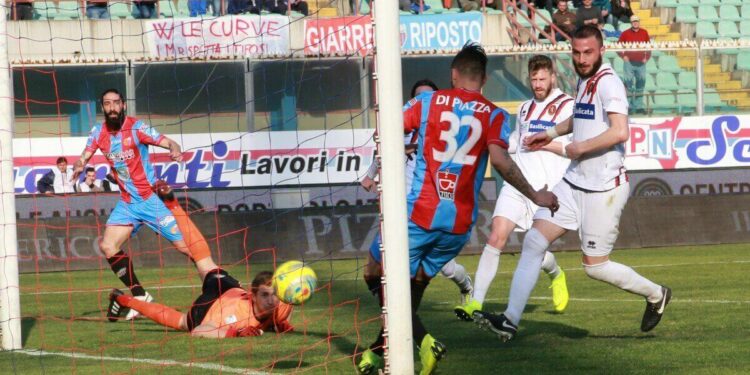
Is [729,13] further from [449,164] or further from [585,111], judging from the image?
[449,164]

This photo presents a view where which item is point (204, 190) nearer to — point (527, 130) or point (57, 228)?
point (57, 228)

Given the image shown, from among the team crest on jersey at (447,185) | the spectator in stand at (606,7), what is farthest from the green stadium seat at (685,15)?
the team crest on jersey at (447,185)

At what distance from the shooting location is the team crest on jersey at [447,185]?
7.74m

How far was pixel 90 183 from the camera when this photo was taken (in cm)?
2128

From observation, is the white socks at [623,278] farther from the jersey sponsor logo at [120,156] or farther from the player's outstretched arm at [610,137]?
the jersey sponsor logo at [120,156]

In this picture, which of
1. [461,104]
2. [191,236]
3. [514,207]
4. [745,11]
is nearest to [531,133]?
[514,207]

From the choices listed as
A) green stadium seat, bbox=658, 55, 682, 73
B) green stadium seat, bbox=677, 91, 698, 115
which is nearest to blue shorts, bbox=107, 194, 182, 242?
green stadium seat, bbox=658, 55, 682, 73

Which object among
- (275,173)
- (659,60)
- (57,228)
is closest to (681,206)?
(659,60)

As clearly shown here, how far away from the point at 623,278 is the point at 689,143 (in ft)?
46.3

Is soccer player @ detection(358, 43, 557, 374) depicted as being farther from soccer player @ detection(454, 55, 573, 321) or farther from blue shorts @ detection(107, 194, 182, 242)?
blue shorts @ detection(107, 194, 182, 242)

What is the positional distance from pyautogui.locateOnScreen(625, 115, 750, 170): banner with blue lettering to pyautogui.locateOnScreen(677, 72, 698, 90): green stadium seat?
0.64 m

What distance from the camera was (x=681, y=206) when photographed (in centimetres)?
1947

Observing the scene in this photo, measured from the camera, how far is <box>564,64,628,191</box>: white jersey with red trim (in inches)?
341

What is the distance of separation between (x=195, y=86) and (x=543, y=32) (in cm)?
830
